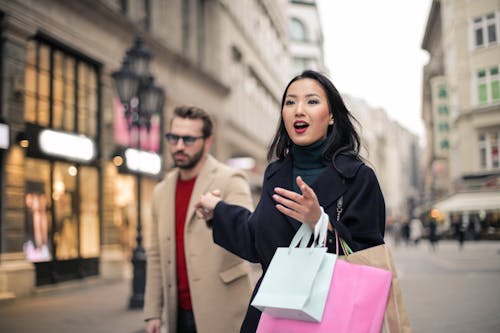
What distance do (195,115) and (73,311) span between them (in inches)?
298

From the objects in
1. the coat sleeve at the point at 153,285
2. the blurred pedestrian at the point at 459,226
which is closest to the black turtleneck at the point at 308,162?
the coat sleeve at the point at 153,285

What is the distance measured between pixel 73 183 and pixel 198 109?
1211 cm

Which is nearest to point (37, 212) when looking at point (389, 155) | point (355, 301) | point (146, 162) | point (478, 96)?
point (146, 162)

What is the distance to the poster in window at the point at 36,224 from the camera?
13.5m

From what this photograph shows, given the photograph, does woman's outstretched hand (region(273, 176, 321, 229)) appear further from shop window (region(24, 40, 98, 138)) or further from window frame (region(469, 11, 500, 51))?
shop window (region(24, 40, 98, 138))

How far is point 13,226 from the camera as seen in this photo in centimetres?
1270

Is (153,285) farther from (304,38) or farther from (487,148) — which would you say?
(304,38)

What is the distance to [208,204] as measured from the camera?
116 inches

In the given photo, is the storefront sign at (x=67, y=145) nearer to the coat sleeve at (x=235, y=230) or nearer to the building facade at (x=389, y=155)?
the coat sleeve at (x=235, y=230)

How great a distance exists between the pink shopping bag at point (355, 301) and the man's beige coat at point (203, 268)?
5.10ft

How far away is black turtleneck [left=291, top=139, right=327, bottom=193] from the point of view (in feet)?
8.59

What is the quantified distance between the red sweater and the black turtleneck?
1452 millimetres

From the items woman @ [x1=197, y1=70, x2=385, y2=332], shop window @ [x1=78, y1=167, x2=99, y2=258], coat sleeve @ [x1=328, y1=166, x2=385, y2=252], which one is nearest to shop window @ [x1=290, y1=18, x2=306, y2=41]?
shop window @ [x1=78, y1=167, x2=99, y2=258]

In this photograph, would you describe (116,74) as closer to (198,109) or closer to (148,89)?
(148,89)
